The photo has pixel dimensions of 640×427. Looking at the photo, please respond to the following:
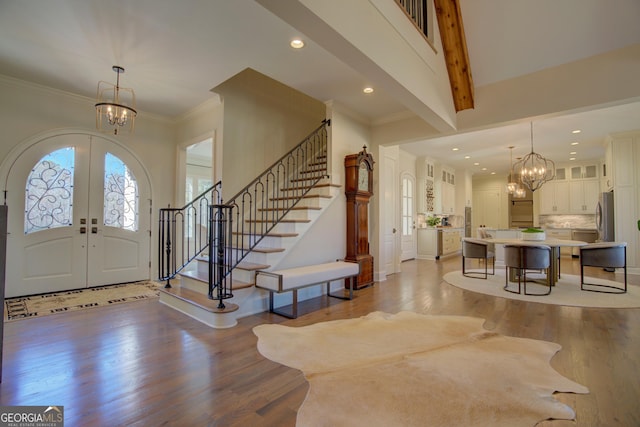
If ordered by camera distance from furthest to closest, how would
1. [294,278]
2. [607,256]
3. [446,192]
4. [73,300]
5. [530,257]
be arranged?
[446,192]
[607,256]
[530,257]
[73,300]
[294,278]

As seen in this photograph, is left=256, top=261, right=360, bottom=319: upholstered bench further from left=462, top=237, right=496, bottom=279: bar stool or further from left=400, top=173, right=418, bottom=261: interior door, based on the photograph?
left=400, top=173, right=418, bottom=261: interior door

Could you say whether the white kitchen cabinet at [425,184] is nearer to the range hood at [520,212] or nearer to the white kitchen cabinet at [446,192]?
the white kitchen cabinet at [446,192]

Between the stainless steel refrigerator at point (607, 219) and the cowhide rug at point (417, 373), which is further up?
the stainless steel refrigerator at point (607, 219)

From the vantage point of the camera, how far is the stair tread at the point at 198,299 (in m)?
3.15

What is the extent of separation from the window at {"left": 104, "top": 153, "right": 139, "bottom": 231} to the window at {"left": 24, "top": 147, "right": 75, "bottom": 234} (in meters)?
0.48

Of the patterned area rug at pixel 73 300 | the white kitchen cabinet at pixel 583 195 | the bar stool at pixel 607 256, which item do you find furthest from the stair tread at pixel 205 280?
the white kitchen cabinet at pixel 583 195

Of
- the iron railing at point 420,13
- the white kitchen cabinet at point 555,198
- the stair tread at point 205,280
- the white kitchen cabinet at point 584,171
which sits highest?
the iron railing at point 420,13

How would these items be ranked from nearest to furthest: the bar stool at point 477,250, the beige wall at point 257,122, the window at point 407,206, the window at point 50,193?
the window at point 50,193
the beige wall at point 257,122
the bar stool at point 477,250
the window at point 407,206

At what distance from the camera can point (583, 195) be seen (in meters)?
9.13

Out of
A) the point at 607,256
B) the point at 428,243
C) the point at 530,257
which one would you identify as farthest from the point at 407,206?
the point at 607,256

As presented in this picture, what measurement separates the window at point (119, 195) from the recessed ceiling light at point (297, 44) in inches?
153

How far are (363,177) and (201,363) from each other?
366 centimetres

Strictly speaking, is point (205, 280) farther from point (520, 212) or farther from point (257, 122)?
point (520, 212)

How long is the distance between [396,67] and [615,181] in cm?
659
